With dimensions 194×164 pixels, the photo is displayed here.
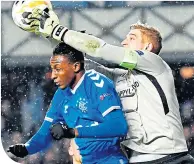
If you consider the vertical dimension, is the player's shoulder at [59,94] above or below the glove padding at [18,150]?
above

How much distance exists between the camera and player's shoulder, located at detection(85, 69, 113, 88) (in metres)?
1.80

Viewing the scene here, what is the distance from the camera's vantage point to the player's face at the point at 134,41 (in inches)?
71.9

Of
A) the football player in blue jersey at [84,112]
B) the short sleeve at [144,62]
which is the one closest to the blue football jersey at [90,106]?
the football player in blue jersey at [84,112]

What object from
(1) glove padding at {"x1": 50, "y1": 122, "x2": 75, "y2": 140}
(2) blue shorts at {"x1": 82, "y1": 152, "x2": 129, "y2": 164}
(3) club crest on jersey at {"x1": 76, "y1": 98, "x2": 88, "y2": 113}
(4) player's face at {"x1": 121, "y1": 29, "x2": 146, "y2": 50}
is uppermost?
(4) player's face at {"x1": 121, "y1": 29, "x2": 146, "y2": 50}

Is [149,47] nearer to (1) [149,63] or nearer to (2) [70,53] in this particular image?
(1) [149,63]

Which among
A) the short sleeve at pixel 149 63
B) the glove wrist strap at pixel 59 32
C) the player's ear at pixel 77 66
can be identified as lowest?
the player's ear at pixel 77 66

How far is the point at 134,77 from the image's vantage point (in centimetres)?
179

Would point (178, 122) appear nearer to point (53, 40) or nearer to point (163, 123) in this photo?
point (163, 123)

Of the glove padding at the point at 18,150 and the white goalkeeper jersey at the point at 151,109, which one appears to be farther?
the glove padding at the point at 18,150

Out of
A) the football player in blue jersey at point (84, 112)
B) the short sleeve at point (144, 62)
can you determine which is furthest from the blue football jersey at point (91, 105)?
the short sleeve at point (144, 62)

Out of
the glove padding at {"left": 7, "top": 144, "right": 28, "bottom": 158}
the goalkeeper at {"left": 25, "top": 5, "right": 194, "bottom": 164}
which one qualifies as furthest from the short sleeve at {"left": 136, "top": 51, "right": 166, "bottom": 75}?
the glove padding at {"left": 7, "top": 144, "right": 28, "bottom": 158}

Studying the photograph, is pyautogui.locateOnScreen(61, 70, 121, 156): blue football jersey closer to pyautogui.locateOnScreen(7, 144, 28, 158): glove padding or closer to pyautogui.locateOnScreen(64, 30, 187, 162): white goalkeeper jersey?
pyautogui.locateOnScreen(64, 30, 187, 162): white goalkeeper jersey

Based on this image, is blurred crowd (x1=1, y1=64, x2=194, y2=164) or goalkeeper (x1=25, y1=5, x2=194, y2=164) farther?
blurred crowd (x1=1, y1=64, x2=194, y2=164)

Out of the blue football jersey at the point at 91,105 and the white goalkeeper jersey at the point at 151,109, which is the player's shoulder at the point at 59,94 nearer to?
the blue football jersey at the point at 91,105
